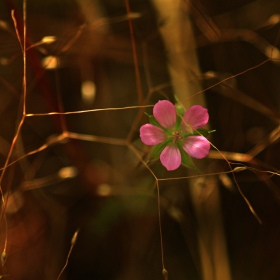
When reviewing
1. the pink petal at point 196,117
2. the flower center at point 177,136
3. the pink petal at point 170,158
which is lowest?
the pink petal at point 170,158

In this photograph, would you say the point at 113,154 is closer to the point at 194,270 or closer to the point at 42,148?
the point at 42,148

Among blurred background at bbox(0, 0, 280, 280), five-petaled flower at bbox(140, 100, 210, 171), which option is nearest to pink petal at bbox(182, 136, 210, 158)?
five-petaled flower at bbox(140, 100, 210, 171)

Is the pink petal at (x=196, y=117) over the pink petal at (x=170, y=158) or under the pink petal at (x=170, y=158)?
over

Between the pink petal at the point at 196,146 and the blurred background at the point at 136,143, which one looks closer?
the pink petal at the point at 196,146

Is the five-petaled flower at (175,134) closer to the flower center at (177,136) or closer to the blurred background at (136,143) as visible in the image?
the flower center at (177,136)

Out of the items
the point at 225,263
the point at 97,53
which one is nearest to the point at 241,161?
the point at 225,263

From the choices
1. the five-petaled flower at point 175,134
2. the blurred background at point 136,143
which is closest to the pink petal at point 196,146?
the five-petaled flower at point 175,134

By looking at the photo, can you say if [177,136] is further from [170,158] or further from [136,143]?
[136,143]

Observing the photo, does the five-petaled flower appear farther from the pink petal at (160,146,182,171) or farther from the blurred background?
the blurred background
